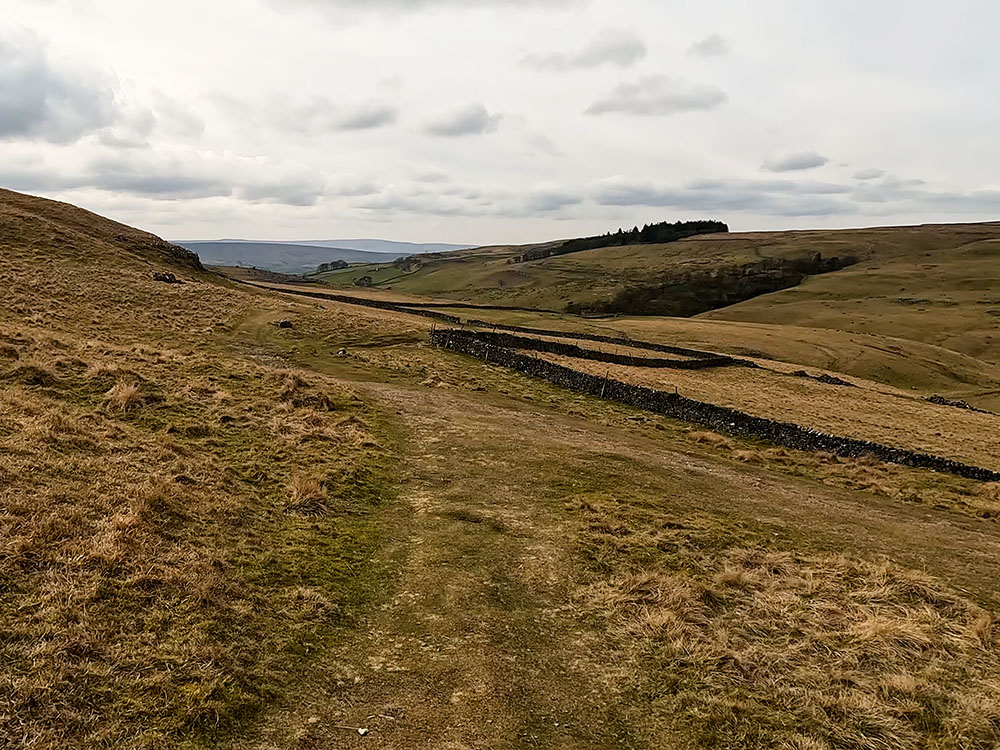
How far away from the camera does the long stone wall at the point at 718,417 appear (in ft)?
85.5

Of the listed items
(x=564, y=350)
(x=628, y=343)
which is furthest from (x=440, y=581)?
(x=628, y=343)

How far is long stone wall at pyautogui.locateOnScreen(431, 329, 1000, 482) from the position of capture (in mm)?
26062

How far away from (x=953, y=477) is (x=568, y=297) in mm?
111720

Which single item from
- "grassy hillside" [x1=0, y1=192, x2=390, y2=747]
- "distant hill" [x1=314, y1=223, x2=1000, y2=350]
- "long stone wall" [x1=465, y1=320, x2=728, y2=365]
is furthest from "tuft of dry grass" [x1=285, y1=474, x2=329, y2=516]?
"distant hill" [x1=314, y1=223, x2=1000, y2=350]

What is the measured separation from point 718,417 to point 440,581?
2260 centimetres

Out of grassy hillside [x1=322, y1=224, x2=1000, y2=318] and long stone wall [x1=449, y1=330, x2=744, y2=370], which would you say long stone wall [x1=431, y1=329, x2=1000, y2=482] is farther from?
grassy hillside [x1=322, y1=224, x2=1000, y2=318]

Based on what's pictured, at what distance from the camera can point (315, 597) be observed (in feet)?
34.9

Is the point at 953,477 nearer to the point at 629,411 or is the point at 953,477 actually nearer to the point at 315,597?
the point at 629,411

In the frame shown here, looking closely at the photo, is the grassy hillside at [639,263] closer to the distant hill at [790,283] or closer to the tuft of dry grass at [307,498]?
the distant hill at [790,283]

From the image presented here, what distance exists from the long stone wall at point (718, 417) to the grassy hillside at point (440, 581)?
58.8 inches

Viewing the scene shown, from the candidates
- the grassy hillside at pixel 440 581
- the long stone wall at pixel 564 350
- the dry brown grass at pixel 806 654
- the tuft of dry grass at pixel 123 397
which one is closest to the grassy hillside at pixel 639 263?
the long stone wall at pixel 564 350

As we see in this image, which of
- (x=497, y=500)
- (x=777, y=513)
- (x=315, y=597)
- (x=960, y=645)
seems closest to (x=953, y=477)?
(x=777, y=513)

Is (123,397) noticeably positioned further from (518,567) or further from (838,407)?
(838,407)

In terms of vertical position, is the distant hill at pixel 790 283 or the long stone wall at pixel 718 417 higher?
the distant hill at pixel 790 283
